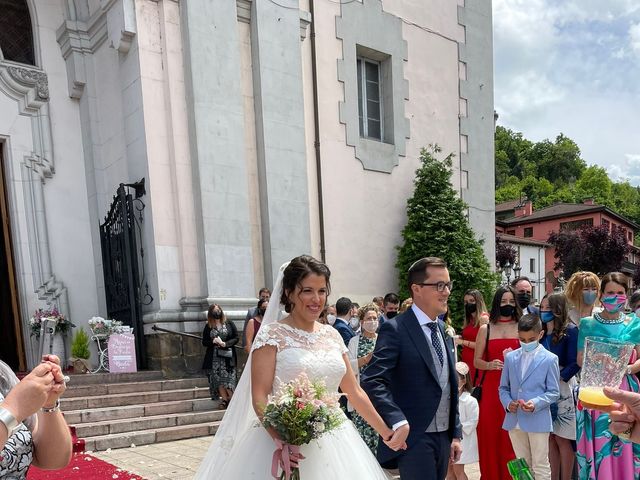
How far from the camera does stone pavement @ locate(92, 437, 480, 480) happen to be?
5.88 m

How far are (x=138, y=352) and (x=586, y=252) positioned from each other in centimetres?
4261

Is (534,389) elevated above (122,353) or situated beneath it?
elevated above

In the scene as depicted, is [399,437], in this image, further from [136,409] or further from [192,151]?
[192,151]

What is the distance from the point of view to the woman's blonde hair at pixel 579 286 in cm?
536

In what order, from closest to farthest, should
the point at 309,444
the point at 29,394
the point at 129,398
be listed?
1. the point at 29,394
2. the point at 309,444
3. the point at 129,398

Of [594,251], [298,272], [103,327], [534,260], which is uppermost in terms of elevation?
[298,272]

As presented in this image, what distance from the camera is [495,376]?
527 cm

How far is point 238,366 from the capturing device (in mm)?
10023

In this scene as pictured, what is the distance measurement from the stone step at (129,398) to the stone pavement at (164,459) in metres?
1.16

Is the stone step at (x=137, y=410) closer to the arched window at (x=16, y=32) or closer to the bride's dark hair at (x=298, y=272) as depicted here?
the bride's dark hair at (x=298, y=272)

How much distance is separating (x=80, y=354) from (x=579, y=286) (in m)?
8.48

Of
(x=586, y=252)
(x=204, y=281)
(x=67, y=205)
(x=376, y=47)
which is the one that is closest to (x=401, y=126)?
(x=376, y=47)

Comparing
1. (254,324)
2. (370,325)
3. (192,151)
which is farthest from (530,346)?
(192,151)

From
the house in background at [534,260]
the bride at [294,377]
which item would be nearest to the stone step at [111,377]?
the bride at [294,377]
